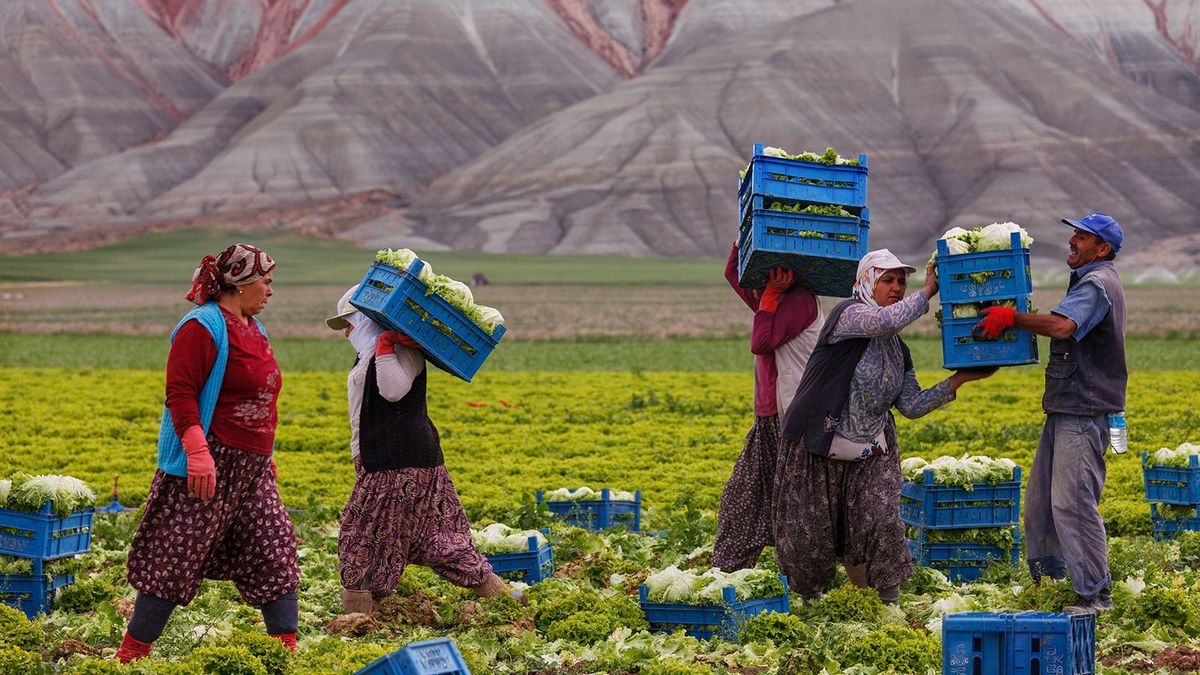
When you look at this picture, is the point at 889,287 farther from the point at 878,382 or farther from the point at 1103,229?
the point at 1103,229

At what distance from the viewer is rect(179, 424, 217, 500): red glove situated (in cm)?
664

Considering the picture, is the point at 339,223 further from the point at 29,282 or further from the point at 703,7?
the point at 703,7

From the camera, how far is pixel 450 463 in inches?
631

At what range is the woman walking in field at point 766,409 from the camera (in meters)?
8.64

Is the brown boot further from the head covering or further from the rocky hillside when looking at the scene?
the rocky hillside

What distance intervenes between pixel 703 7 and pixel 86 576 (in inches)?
6283

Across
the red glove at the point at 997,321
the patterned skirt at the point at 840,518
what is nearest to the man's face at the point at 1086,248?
the red glove at the point at 997,321

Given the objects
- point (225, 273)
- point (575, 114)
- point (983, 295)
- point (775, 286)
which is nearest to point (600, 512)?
point (775, 286)

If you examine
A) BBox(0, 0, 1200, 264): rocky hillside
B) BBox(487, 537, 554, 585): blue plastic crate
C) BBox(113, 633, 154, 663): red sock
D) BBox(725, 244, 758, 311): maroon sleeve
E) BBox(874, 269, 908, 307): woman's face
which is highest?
BBox(0, 0, 1200, 264): rocky hillside

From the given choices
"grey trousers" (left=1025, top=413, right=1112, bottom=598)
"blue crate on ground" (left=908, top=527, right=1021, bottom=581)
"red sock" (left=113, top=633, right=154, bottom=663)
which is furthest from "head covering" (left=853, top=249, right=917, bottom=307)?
"red sock" (left=113, top=633, right=154, bottom=663)

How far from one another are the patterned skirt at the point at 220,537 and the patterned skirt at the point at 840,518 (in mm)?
2728

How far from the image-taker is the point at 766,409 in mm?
8789

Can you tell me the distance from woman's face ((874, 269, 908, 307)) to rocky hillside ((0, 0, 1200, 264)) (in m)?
101

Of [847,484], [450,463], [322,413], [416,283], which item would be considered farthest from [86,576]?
[322,413]
